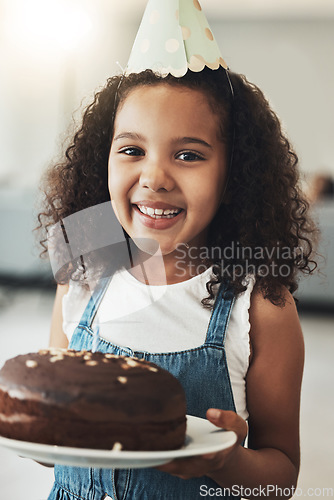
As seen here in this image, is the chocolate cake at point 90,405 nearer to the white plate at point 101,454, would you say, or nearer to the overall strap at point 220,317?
the white plate at point 101,454

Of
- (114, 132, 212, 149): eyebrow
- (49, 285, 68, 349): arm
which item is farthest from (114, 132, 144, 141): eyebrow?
(49, 285, 68, 349): arm

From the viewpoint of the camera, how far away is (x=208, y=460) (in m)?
0.52

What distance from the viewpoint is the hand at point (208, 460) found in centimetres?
52

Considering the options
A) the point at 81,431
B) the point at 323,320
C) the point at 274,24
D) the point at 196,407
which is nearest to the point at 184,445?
the point at 81,431

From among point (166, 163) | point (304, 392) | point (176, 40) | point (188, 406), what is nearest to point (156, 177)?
point (166, 163)

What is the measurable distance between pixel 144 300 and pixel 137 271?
0.05 metres

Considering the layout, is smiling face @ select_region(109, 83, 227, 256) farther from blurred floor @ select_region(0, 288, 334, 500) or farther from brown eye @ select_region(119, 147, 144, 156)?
blurred floor @ select_region(0, 288, 334, 500)

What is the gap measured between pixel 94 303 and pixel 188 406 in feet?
0.68

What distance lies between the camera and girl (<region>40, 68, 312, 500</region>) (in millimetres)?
677

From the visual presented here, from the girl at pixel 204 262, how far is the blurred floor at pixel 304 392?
211mm

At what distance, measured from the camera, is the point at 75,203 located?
91cm

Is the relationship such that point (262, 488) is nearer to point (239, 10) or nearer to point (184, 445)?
point (184, 445)

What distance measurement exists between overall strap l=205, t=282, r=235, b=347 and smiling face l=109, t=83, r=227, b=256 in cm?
11

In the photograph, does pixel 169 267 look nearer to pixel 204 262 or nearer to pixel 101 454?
pixel 204 262
